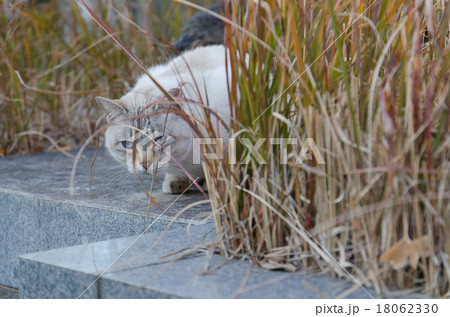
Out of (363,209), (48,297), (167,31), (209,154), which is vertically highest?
(167,31)

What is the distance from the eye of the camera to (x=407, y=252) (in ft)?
3.80

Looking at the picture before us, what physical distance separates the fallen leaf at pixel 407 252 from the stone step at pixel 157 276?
9cm

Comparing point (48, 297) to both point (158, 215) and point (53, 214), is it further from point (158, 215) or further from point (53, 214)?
point (53, 214)

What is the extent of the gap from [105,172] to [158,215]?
97 centimetres

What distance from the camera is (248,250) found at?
138 centimetres

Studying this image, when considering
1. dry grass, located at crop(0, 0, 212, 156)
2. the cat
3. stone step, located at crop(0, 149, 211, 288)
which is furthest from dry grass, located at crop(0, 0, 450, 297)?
dry grass, located at crop(0, 0, 212, 156)

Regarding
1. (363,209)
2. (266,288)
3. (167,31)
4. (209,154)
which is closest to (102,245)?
(209,154)

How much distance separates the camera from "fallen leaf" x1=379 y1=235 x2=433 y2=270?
45.2 inches

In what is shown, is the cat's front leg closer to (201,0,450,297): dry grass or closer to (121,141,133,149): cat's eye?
(121,141,133,149): cat's eye

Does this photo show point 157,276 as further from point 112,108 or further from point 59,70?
point 59,70
